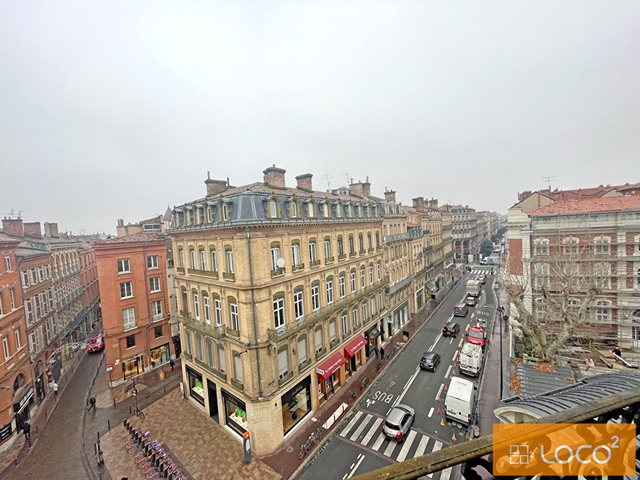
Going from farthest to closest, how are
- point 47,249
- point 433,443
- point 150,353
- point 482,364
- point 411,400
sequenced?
point 47,249 → point 150,353 → point 482,364 → point 411,400 → point 433,443

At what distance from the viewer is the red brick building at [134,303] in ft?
87.1

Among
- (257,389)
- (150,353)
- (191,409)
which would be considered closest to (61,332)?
(150,353)

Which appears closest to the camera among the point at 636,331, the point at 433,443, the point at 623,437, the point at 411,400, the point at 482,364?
the point at 623,437

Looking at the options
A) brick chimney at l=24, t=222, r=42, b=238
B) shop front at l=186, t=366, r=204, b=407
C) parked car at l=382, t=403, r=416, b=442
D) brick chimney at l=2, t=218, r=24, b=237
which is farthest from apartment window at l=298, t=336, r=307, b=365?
brick chimney at l=24, t=222, r=42, b=238

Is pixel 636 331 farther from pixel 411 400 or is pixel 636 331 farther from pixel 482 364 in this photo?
pixel 411 400

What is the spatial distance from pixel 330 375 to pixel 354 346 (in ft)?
13.5

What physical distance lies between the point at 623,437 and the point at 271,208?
1765 centimetres

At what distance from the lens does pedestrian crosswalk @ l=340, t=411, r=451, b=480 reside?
1722 cm

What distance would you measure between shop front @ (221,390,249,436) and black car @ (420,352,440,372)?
16639 millimetres

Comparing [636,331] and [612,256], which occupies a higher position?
[612,256]

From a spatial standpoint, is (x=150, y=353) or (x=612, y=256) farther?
(x=150, y=353)

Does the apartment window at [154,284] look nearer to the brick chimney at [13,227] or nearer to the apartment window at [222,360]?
the apartment window at [222,360]

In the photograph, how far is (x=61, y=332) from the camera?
3312 centimetres

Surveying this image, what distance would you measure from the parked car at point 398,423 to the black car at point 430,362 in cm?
750
